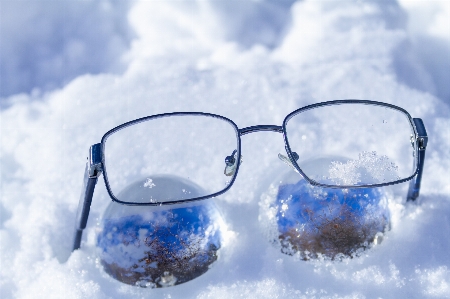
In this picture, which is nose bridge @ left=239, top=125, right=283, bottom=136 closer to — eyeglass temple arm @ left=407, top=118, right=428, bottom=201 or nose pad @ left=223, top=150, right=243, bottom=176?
nose pad @ left=223, top=150, right=243, bottom=176

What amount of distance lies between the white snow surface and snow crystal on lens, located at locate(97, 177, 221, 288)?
4cm

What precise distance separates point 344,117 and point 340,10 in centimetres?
51

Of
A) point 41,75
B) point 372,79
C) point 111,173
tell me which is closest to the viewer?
point 111,173

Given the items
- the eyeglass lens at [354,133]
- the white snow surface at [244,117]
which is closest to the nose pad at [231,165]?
the white snow surface at [244,117]

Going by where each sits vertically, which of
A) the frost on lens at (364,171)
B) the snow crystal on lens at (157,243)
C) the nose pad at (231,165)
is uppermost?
the nose pad at (231,165)

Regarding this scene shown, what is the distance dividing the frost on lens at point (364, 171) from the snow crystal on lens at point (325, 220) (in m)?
0.02

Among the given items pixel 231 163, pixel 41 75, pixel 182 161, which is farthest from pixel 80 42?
pixel 231 163

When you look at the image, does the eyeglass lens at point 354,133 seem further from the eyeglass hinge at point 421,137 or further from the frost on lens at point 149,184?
the frost on lens at point 149,184

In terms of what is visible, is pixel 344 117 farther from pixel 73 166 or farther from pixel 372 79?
pixel 73 166

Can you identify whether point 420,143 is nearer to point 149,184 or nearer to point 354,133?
point 354,133

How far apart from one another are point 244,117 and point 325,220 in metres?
0.53

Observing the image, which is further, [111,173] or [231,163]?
[111,173]

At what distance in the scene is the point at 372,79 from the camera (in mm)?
1721

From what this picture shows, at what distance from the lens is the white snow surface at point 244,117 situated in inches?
48.9
